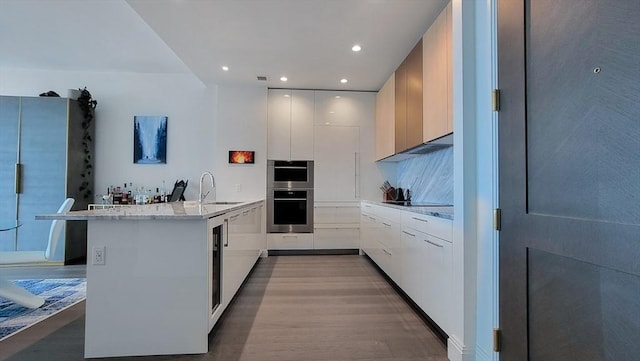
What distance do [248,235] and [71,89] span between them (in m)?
3.84

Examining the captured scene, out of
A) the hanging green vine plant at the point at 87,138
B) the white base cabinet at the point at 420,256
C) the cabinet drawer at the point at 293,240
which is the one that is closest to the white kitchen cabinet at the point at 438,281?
the white base cabinet at the point at 420,256

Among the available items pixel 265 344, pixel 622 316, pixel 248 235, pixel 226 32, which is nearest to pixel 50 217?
pixel 265 344

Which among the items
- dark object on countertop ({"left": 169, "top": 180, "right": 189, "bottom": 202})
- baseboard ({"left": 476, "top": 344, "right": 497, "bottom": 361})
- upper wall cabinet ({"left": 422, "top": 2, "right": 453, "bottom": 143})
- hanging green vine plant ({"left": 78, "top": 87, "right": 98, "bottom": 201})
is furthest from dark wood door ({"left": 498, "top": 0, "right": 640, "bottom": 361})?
hanging green vine plant ({"left": 78, "top": 87, "right": 98, "bottom": 201})

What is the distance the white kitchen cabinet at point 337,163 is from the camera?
4984mm

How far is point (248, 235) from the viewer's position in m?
3.50

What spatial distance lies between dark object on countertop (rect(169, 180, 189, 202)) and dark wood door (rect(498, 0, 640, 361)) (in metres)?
4.54

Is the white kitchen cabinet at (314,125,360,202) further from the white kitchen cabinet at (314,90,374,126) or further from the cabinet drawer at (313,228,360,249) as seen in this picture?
the cabinet drawer at (313,228,360,249)

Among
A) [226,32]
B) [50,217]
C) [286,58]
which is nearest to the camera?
[50,217]

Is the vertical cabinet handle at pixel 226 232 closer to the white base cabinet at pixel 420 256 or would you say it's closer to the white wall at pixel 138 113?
the white base cabinet at pixel 420 256

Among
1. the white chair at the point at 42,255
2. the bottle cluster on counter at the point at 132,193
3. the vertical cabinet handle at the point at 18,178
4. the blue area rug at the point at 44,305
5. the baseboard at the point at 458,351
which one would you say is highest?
the vertical cabinet handle at the point at 18,178

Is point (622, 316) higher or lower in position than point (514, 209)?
lower

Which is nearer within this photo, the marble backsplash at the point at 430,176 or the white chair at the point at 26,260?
the white chair at the point at 26,260

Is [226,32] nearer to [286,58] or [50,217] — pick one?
[286,58]

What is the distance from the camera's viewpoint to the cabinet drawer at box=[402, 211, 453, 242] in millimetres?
1984
